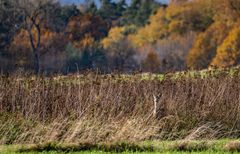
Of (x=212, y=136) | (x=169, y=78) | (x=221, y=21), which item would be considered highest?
(x=221, y=21)

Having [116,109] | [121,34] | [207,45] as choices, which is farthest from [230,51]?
[116,109]

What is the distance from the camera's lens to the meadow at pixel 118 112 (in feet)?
41.1

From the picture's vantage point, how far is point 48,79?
1633 centimetres

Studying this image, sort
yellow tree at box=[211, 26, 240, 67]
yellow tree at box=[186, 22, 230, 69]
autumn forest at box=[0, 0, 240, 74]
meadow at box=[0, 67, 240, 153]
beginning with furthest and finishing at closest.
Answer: yellow tree at box=[186, 22, 230, 69] → yellow tree at box=[211, 26, 240, 67] → autumn forest at box=[0, 0, 240, 74] → meadow at box=[0, 67, 240, 153]

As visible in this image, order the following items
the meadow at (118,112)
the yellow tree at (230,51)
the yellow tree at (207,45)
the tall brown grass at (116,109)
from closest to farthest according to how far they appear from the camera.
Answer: the meadow at (118,112)
the tall brown grass at (116,109)
the yellow tree at (230,51)
the yellow tree at (207,45)

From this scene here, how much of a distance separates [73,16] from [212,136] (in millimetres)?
59081

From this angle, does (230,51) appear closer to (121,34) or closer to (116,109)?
(121,34)

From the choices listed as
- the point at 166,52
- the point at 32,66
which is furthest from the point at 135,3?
the point at 32,66

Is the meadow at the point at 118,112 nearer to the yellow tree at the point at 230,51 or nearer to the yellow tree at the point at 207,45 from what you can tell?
the yellow tree at the point at 230,51

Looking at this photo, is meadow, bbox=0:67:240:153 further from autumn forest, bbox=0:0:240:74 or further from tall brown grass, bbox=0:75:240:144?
autumn forest, bbox=0:0:240:74

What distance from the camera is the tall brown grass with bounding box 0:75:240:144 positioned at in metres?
13.1

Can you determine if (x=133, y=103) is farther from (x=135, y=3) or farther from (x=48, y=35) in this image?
(x=135, y=3)

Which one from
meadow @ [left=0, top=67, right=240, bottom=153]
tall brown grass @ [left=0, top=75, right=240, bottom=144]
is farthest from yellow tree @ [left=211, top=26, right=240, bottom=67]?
tall brown grass @ [left=0, top=75, right=240, bottom=144]

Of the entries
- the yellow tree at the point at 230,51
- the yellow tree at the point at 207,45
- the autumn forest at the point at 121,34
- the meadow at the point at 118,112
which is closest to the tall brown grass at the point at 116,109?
the meadow at the point at 118,112
